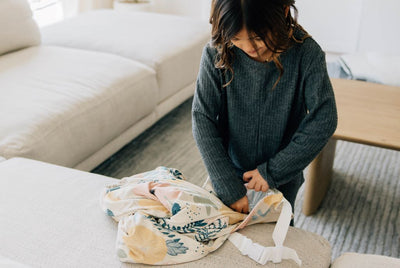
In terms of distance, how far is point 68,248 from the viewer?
0.93 metres

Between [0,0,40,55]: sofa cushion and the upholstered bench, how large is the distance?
3.62 ft

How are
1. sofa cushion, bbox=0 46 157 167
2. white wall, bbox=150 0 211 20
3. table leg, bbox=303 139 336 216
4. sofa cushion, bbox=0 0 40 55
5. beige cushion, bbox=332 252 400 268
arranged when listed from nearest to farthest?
beige cushion, bbox=332 252 400 268 < sofa cushion, bbox=0 46 157 167 < table leg, bbox=303 139 336 216 < sofa cushion, bbox=0 0 40 55 < white wall, bbox=150 0 211 20

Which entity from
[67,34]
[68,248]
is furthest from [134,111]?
[68,248]

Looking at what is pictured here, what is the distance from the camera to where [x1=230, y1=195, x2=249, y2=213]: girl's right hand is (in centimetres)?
101

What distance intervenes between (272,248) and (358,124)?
81 centimetres

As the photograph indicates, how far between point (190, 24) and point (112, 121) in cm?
107

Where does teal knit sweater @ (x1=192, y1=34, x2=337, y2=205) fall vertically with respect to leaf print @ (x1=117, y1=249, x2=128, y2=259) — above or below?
above

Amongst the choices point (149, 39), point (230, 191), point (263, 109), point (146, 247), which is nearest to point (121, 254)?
point (146, 247)

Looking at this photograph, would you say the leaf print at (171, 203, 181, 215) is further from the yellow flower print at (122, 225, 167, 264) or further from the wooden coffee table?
the wooden coffee table

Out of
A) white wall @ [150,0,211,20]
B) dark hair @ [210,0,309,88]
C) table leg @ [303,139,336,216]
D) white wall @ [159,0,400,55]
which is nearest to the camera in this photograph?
dark hair @ [210,0,309,88]

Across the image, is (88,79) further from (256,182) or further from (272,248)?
(272,248)

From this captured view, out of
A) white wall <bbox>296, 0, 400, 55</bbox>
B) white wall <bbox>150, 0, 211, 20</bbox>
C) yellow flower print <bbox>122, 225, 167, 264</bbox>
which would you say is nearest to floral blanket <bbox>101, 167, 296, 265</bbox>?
yellow flower print <bbox>122, 225, 167, 264</bbox>

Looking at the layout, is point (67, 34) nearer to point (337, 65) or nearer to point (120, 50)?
point (120, 50)

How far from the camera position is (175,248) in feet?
2.93
